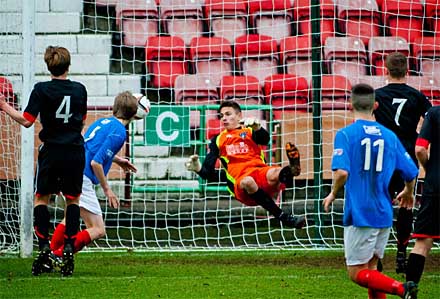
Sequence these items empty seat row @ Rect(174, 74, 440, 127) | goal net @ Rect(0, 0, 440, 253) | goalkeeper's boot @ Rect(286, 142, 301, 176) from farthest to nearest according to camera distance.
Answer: empty seat row @ Rect(174, 74, 440, 127) → goal net @ Rect(0, 0, 440, 253) → goalkeeper's boot @ Rect(286, 142, 301, 176)

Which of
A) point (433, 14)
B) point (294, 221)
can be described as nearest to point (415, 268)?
point (294, 221)

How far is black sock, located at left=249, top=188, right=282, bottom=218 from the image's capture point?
9.61 meters

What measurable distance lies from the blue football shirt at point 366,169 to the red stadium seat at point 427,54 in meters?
7.10

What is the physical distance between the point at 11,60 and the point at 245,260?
129 inches

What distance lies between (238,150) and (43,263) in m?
2.44

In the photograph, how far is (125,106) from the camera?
888 cm

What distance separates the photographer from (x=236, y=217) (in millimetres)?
12656

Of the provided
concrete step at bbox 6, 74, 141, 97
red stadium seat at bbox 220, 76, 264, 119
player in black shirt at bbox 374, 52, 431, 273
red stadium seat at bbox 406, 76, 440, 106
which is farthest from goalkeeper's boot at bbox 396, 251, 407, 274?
concrete step at bbox 6, 74, 141, 97

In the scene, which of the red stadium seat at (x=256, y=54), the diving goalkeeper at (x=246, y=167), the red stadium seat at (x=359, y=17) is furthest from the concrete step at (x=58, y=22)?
the diving goalkeeper at (x=246, y=167)

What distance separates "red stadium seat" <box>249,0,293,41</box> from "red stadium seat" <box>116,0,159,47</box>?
4.37 feet

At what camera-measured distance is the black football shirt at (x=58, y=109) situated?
8.29 m

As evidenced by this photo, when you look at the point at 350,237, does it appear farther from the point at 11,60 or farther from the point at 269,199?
the point at 11,60

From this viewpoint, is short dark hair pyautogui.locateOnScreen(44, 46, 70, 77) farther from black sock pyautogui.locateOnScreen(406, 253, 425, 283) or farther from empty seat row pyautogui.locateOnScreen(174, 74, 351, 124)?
empty seat row pyautogui.locateOnScreen(174, 74, 351, 124)

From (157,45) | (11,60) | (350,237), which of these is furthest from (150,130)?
(350,237)
